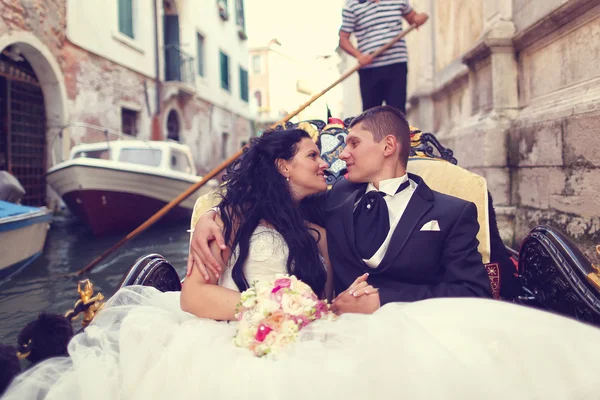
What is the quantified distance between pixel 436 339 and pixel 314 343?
317 millimetres

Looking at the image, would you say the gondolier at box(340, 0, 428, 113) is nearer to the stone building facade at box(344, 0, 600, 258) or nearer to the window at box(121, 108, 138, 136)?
the stone building facade at box(344, 0, 600, 258)

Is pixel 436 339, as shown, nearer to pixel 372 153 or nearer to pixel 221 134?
pixel 372 153

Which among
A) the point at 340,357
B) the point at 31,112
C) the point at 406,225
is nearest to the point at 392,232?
the point at 406,225

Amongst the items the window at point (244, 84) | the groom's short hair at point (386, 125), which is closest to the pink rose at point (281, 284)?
the groom's short hair at point (386, 125)

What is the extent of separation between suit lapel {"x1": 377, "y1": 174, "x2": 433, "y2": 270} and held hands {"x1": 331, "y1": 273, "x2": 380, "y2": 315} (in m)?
0.18

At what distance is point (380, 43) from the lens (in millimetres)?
4105

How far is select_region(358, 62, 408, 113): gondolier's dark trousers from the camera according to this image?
4.10 meters

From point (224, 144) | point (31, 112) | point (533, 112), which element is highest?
point (224, 144)

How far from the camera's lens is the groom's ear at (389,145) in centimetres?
196

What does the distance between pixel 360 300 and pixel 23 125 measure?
838 centimetres

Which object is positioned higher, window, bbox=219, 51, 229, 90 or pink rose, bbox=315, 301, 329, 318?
window, bbox=219, 51, 229, 90

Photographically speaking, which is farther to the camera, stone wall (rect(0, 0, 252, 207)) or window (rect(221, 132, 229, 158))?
window (rect(221, 132, 229, 158))

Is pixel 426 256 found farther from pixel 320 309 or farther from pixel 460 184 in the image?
pixel 460 184

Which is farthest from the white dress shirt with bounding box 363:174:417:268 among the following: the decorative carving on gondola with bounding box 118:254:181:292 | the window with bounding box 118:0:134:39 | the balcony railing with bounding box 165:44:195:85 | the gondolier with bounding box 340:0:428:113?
the balcony railing with bounding box 165:44:195:85
